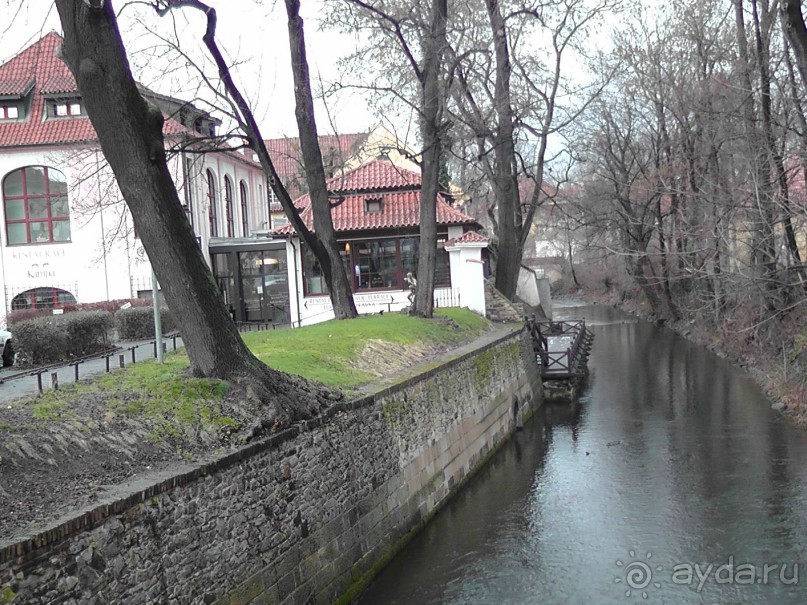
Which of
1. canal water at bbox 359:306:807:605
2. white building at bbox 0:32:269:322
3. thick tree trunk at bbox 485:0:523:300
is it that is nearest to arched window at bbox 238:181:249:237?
white building at bbox 0:32:269:322

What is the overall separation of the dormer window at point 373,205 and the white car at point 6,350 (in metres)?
13.6

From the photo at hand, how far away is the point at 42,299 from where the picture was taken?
28.1 m

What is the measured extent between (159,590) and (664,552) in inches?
283

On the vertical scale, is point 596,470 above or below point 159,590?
below

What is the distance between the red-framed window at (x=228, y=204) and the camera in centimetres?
3478

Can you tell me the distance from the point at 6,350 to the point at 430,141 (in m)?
10.3

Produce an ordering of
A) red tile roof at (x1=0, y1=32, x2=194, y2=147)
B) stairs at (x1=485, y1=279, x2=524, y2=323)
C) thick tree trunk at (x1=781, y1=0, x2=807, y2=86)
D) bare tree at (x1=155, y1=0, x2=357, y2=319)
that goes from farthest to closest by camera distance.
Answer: red tile roof at (x1=0, y1=32, x2=194, y2=147) → stairs at (x1=485, y1=279, x2=524, y2=323) → bare tree at (x1=155, y1=0, x2=357, y2=319) → thick tree trunk at (x1=781, y1=0, x2=807, y2=86)

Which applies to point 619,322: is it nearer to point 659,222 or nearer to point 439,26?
point 659,222

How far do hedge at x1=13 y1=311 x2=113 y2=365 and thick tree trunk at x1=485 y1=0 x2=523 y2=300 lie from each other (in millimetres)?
11833

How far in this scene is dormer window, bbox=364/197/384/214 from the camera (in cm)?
2734

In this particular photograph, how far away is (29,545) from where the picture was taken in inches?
203

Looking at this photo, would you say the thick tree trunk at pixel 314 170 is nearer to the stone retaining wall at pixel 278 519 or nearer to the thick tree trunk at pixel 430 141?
the thick tree trunk at pixel 430 141

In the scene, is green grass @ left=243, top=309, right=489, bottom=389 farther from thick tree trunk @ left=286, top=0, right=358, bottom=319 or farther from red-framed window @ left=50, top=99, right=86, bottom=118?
red-framed window @ left=50, top=99, right=86, bottom=118

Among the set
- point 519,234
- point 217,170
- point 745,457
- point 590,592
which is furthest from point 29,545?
point 217,170
